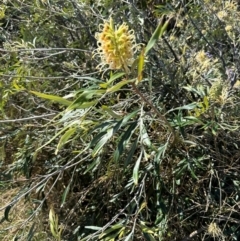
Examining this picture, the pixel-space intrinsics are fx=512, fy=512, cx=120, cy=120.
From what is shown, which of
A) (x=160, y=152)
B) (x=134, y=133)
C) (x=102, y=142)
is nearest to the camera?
(x=102, y=142)

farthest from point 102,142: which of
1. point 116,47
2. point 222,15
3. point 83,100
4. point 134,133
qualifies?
point 222,15

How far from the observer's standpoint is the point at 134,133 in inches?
77.9

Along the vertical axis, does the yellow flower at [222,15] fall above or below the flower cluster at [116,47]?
below

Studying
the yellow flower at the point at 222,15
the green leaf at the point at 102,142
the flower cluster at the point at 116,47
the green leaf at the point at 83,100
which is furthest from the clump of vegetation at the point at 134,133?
the flower cluster at the point at 116,47

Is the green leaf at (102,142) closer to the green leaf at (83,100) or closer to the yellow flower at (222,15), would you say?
the green leaf at (83,100)

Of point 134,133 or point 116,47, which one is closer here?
point 116,47

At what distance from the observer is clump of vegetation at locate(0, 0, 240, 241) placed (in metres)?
1.85

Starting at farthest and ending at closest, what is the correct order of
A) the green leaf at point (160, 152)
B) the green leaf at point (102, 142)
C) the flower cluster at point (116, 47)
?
1. the green leaf at point (160, 152)
2. the green leaf at point (102, 142)
3. the flower cluster at point (116, 47)

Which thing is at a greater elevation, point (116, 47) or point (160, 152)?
point (116, 47)

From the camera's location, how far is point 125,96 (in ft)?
7.40

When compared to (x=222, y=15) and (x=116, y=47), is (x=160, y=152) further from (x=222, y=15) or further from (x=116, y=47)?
(x=116, y=47)

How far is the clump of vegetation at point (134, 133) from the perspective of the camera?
1854mm

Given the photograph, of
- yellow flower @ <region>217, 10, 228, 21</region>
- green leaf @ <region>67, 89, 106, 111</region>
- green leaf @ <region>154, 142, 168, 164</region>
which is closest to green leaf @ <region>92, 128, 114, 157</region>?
green leaf @ <region>67, 89, 106, 111</region>

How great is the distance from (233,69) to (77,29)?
729 mm
